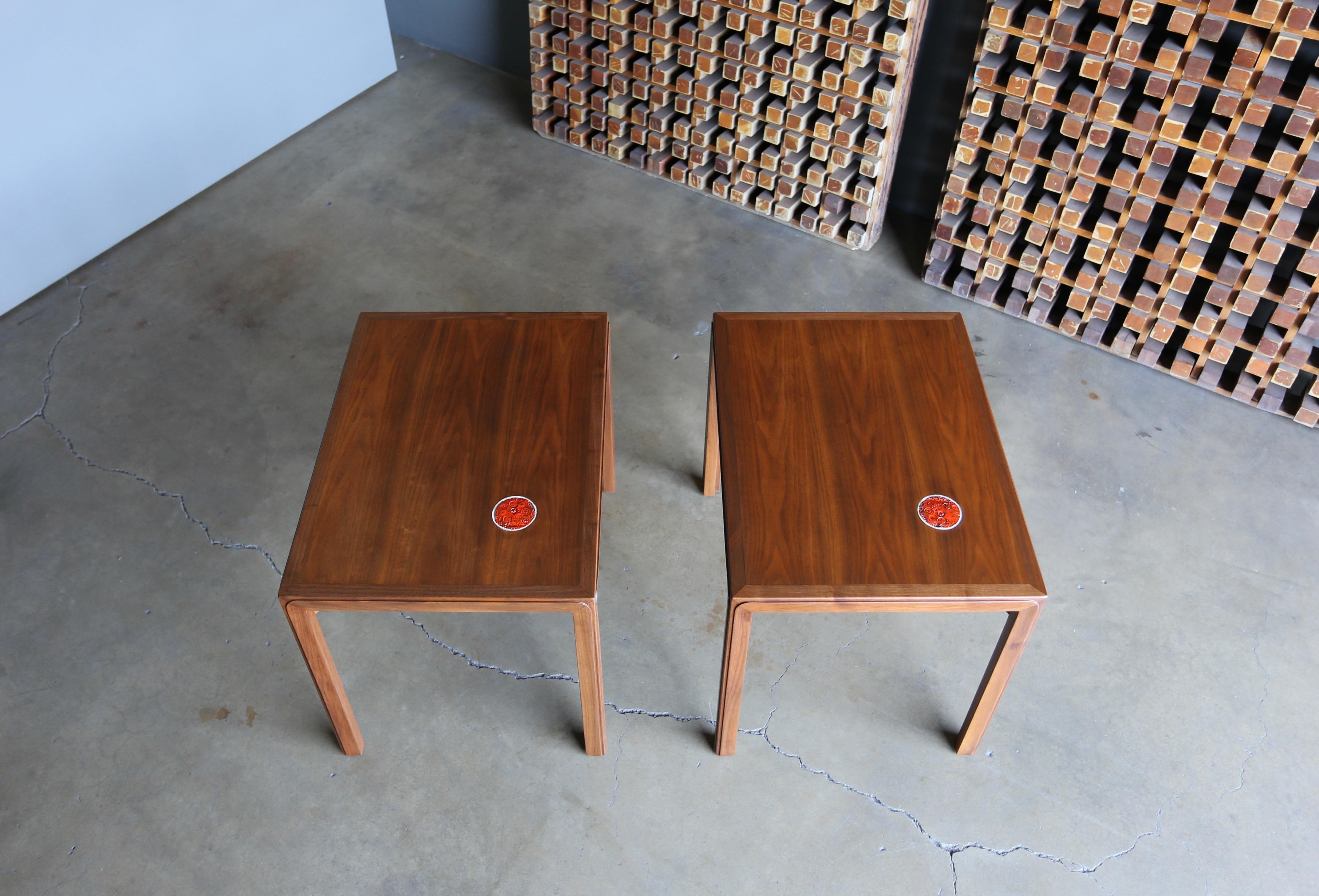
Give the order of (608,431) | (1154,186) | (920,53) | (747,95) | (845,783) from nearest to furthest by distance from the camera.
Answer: (845,783) < (608,431) < (1154,186) < (920,53) < (747,95)

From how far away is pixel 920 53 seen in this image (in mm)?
3404

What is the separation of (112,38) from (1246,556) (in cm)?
396

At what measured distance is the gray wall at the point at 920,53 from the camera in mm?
3330

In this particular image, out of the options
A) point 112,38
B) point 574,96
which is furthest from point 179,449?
point 574,96

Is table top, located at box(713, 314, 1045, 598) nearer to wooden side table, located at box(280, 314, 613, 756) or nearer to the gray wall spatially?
wooden side table, located at box(280, 314, 613, 756)

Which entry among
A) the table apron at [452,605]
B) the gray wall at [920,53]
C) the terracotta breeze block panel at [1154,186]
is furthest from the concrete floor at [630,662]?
the table apron at [452,605]

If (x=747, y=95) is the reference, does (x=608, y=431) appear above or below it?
below

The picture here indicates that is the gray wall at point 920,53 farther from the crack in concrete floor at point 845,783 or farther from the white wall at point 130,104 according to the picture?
the crack in concrete floor at point 845,783

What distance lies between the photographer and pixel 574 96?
3.98m

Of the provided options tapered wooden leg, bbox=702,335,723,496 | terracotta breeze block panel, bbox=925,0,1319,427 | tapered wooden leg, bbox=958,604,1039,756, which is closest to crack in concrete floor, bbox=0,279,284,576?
tapered wooden leg, bbox=702,335,723,496

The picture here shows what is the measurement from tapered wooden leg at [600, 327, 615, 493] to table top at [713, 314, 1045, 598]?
0.87ft

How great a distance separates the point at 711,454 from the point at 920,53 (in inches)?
67.9

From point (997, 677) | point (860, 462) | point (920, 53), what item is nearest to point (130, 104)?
point (920, 53)

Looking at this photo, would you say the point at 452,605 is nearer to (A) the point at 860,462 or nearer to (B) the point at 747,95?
(A) the point at 860,462
